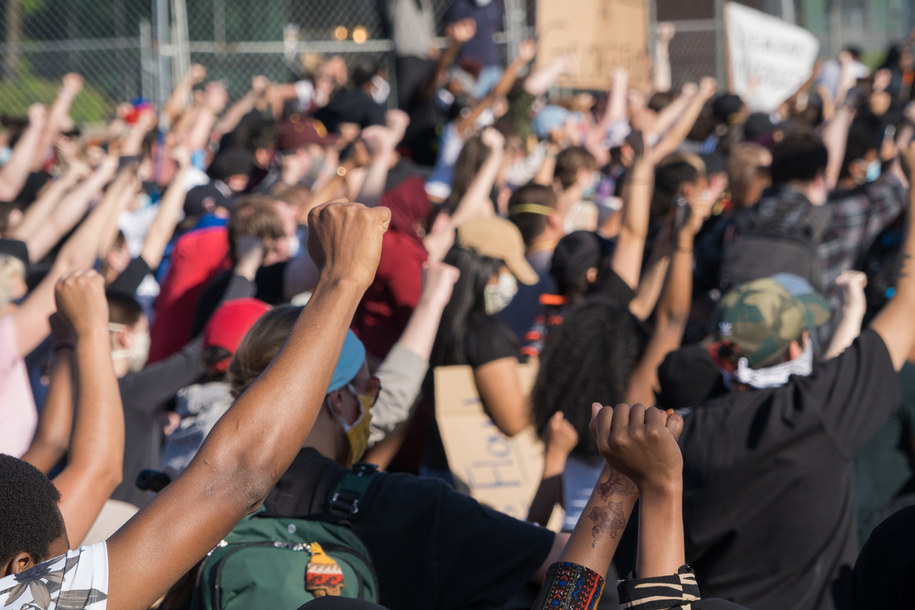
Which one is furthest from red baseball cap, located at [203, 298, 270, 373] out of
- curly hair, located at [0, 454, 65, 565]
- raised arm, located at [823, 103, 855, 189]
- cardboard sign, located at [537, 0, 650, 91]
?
cardboard sign, located at [537, 0, 650, 91]

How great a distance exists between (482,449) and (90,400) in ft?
6.60

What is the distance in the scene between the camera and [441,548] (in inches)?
82.9

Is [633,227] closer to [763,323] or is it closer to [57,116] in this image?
[763,323]

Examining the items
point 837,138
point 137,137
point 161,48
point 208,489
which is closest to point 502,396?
point 208,489

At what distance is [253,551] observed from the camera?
2012mm

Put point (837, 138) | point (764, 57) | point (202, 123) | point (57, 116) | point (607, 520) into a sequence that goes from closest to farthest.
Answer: point (607, 520) → point (837, 138) → point (57, 116) → point (202, 123) → point (764, 57)

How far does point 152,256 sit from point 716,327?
3.57 meters

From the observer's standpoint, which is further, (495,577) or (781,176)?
(781,176)

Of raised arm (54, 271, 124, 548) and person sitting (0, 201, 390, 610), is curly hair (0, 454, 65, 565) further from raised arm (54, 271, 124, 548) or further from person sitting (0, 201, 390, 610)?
raised arm (54, 271, 124, 548)

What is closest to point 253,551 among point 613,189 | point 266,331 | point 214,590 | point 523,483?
point 214,590

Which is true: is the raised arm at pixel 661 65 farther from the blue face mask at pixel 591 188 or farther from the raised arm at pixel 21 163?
the raised arm at pixel 21 163

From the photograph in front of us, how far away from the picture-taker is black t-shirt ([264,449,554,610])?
2.09 m

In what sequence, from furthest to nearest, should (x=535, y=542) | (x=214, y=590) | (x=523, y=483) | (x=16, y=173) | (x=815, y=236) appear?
(x=16, y=173) → (x=815, y=236) → (x=523, y=483) → (x=535, y=542) → (x=214, y=590)

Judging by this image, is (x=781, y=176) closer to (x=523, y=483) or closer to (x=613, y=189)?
(x=523, y=483)
